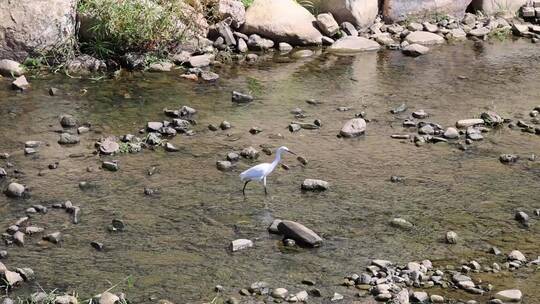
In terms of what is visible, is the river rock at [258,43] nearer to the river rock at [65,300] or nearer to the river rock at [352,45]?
the river rock at [352,45]

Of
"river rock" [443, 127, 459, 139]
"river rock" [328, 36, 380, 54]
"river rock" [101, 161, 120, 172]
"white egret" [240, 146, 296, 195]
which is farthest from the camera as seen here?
"river rock" [328, 36, 380, 54]

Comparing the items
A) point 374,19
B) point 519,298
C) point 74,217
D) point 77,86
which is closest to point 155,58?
point 77,86

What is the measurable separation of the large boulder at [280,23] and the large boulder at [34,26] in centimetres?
242

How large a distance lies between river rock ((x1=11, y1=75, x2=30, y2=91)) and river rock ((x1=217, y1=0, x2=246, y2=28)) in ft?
9.56

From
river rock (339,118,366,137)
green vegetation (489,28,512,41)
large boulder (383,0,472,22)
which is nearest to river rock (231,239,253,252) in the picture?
river rock (339,118,366,137)

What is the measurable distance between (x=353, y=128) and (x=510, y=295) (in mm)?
3615

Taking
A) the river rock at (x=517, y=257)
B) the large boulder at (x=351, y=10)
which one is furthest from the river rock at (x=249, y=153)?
the large boulder at (x=351, y=10)

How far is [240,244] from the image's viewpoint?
7.54 metres

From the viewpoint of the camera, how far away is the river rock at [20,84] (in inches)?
445

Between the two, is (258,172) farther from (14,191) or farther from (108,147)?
(14,191)

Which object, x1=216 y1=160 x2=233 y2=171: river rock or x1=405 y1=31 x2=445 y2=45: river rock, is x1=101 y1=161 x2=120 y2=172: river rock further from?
x1=405 y1=31 x2=445 y2=45: river rock

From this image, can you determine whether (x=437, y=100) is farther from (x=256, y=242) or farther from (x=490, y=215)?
(x=256, y=242)

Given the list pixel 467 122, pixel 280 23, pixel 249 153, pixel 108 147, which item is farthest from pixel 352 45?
pixel 108 147

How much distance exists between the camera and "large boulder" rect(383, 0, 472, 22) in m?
14.3
